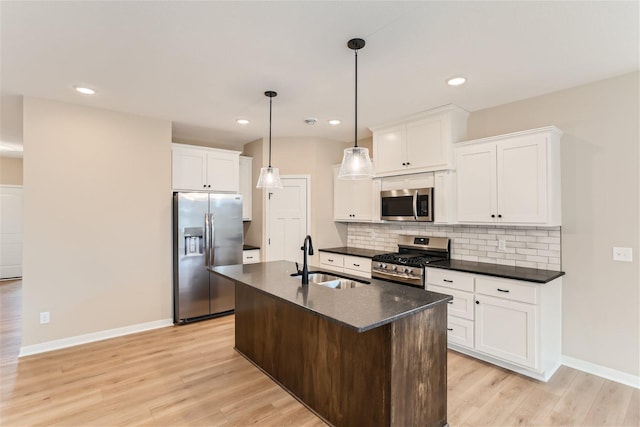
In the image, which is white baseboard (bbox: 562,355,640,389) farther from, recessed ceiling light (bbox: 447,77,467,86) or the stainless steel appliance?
the stainless steel appliance

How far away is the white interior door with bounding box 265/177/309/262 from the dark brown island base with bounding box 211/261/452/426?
2293 mm

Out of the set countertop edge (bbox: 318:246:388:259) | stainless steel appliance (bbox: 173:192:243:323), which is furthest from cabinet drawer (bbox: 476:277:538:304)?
stainless steel appliance (bbox: 173:192:243:323)

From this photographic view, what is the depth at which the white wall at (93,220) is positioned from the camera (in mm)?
3383

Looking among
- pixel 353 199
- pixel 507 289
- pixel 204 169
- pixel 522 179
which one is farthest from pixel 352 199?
pixel 507 289

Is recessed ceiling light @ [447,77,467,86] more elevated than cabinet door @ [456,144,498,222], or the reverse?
recessed ceiling light @ [447,77,467,86]

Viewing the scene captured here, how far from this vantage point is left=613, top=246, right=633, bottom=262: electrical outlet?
9.00 ft

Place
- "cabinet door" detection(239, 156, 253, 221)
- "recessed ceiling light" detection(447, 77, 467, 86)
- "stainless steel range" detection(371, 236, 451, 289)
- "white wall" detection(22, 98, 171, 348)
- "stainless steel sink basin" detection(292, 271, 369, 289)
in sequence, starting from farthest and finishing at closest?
"cabinet door" detection(239, 156, 253, 221) → "stainless steel range" detection(371, 236, 451, 289) → "white wall" detection(22, 98, 171, 348) → "recessed ceiling light" detection(447, 77, 467, 86) → "stainless steel sink basin" detection(292, 271, 369, 289)

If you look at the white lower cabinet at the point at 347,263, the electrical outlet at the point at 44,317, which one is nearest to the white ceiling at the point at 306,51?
the white lower cabinet at the point at 347,263

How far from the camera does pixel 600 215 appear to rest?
2.89m

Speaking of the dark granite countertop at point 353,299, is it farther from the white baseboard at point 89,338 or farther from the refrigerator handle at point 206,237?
the white baseboard at point 89,338

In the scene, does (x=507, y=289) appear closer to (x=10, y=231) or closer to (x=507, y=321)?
(x=507, y=321)

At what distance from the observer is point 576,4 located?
1854mm

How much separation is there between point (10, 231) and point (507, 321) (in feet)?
31.4

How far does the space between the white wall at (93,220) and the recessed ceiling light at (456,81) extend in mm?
3381
